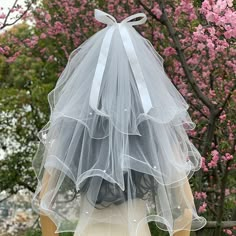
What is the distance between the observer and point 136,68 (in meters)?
2.29

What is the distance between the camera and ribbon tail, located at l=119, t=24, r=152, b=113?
2225mm

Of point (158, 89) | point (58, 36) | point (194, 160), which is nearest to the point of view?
point (158, 89)

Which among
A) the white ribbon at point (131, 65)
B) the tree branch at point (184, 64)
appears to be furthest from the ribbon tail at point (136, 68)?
the tree branch at point (184, 64)

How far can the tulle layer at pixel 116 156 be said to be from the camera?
219 centimetres

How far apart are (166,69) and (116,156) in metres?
2.54

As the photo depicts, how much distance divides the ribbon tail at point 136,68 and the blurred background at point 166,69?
114 cm

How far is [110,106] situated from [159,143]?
21cm

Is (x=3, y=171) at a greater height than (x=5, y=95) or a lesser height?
lesser

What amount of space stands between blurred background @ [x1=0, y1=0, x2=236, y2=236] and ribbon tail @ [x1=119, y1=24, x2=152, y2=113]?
1145 mm

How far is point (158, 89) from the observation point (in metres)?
2.32

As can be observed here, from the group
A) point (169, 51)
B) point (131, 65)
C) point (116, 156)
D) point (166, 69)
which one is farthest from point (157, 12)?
point (116, 156)

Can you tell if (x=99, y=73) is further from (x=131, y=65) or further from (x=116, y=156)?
(x=116, y=156)

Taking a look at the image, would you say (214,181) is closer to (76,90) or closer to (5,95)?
(76,90)

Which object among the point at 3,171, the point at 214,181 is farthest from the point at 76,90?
the point at 3,171
